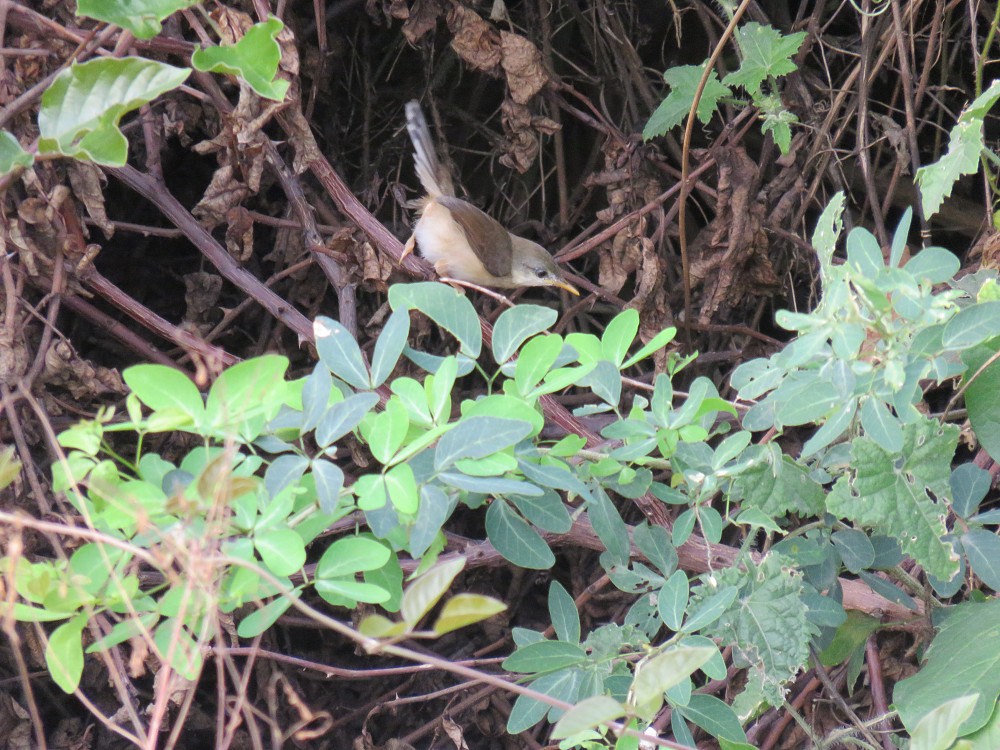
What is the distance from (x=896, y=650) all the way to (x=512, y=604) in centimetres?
121

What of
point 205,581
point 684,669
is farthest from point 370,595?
point 684,669

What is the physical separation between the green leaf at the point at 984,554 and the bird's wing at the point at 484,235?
7.14ft

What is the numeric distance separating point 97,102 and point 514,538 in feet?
3.38

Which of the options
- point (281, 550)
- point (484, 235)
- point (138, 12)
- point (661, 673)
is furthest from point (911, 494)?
point (484, 235)

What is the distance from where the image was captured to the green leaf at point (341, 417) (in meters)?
1.49

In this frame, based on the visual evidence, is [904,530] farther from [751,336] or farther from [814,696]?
[751,336]

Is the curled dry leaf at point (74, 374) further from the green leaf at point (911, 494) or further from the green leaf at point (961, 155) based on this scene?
the green leaf at point (961, 155)

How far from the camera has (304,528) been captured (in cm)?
159

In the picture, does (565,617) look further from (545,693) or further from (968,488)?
(968,488)

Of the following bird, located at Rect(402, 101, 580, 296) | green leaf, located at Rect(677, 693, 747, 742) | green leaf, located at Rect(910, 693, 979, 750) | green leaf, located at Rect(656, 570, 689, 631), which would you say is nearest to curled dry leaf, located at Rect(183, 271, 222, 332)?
bird, located at Rect(402, 101, 580, 296)

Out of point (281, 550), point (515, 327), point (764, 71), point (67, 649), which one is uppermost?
point (764, 71)

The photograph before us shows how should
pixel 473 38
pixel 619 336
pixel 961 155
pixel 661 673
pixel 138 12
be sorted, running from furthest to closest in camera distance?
pixel 473 38
pixel 961 155
pixel 619 336
pixel 138 12
pixel 661 673

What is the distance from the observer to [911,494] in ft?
5.77


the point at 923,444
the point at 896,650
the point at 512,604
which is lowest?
the point at 512,604
